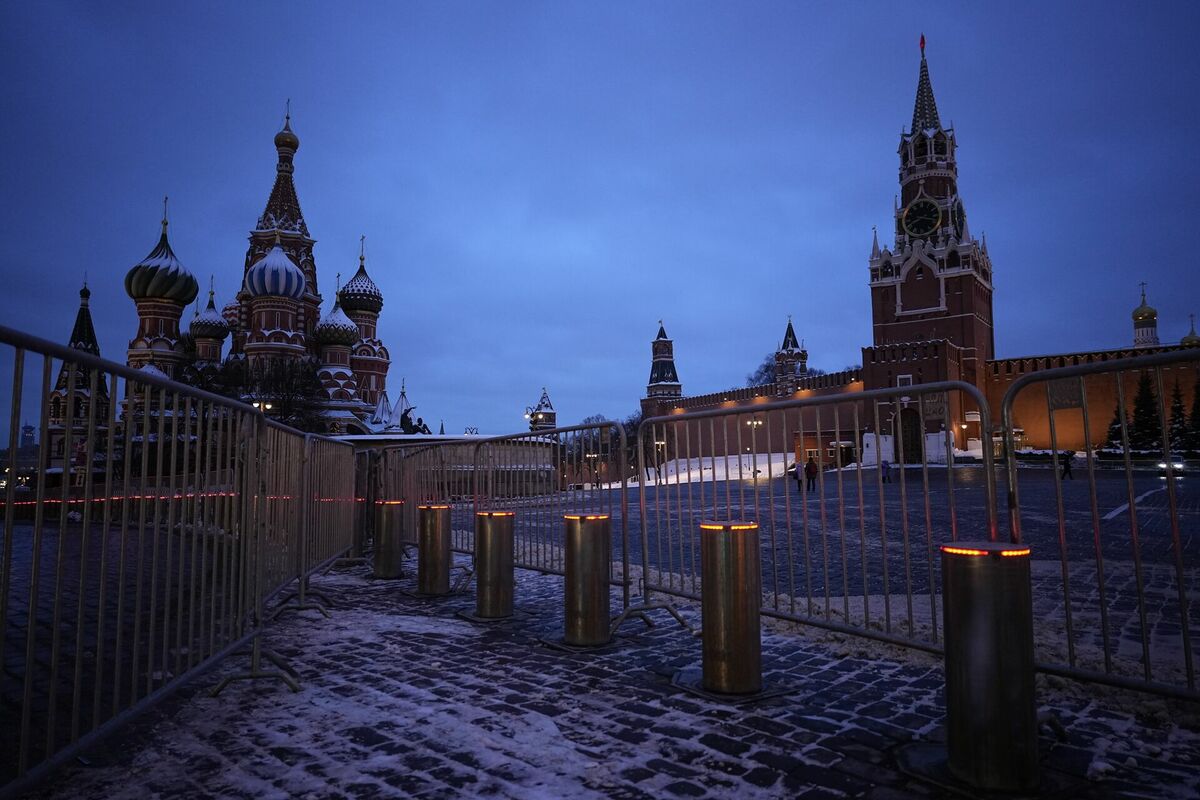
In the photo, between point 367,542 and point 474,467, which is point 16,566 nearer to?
point 367,542

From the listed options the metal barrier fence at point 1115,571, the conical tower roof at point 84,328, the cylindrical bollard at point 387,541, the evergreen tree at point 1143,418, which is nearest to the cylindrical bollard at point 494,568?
the cylindrical bollard at point 387,541

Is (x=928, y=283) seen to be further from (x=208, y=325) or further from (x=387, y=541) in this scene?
(x=387, y=541)

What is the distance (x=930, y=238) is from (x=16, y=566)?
71.2 metres

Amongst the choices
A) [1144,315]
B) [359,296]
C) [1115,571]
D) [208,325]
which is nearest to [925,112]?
[1144,315]

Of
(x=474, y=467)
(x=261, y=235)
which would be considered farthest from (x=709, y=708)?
(x=261, y=235)

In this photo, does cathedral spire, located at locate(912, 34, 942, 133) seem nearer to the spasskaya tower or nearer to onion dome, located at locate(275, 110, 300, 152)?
the spasskaya tower

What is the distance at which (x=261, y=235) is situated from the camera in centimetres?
4981

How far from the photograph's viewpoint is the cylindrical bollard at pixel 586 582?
493 cm

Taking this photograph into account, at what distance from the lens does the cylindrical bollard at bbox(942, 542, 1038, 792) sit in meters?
2.67

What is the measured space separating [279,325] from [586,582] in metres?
43.8

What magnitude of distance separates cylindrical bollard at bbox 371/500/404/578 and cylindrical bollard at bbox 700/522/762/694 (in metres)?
5.15

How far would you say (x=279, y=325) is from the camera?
4381cm

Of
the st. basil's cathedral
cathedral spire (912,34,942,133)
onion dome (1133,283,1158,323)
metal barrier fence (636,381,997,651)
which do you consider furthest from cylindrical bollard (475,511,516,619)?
onion dome (1133,283,1158,323)

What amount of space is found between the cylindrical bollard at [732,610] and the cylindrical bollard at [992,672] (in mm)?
1177
